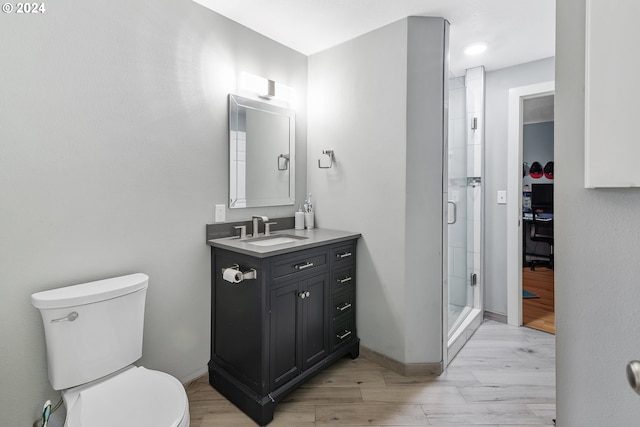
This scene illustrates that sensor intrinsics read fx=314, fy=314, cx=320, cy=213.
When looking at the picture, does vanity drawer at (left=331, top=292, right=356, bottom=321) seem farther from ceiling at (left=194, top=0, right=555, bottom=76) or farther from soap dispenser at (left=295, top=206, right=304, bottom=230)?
ceiling at (left=194, top=0, right=555, bottom=76)

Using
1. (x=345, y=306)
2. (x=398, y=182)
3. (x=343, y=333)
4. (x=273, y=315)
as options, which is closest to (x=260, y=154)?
(x=398, y=182)

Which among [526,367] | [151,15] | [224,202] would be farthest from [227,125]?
[526,367]

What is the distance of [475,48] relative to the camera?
8.62 feet

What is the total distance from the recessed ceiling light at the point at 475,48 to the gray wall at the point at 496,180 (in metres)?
0.54

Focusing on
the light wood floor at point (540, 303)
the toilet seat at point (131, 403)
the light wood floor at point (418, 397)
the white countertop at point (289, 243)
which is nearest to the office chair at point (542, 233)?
the light wood floor at point (540, 303)

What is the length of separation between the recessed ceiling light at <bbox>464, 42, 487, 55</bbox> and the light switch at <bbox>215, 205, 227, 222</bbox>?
2371 millimetres

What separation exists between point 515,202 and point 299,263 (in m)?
2.23

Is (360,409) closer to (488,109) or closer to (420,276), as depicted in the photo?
(420,276)

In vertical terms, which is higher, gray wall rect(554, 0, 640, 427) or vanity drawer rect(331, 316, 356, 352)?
gray wall rect(554, 0, 640, 427)

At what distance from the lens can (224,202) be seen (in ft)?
7.31

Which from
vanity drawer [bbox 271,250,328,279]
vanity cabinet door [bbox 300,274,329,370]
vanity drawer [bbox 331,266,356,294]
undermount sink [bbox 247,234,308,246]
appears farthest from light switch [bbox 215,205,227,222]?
vanity drawer [bbox 331,266,356,294]

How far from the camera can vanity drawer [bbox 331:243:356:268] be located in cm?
227

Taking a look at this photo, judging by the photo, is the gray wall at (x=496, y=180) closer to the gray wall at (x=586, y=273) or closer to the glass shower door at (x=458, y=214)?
the glass shower door at (x=458, y=214)

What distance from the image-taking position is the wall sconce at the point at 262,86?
7.68 ft
